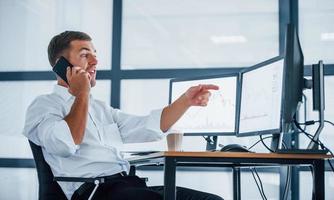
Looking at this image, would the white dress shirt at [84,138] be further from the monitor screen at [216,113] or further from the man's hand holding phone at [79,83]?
the monitor screen at [216,113]

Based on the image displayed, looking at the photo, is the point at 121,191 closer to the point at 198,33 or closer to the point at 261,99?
the point at 261,99

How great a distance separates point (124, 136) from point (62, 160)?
0.56 metres

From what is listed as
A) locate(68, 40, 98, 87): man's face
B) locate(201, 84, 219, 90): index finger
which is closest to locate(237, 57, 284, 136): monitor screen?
locate(201, 84, 219, 90): index finger

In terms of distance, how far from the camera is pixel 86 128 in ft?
7.73

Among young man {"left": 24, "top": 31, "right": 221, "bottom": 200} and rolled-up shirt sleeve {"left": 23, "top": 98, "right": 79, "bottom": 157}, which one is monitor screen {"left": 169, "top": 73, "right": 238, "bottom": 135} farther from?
rolled-up shirt sleeve {"left": 23, "top": 98, "right": 79, "bottom": 157}

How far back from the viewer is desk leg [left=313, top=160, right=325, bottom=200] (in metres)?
1.94

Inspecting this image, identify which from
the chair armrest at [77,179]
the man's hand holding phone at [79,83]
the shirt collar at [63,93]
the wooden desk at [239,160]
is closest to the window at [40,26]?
the shirt collar at [63,93]

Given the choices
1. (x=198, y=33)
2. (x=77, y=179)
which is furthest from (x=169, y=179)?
(x=198, y=33)

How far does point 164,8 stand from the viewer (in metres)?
4.21

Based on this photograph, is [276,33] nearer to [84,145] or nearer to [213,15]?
[213,15]

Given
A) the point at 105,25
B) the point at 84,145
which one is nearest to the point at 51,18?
the point at 105,25

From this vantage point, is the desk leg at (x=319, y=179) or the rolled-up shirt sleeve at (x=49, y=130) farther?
the rolled-up shirt sleeve at (x=49, y=130)

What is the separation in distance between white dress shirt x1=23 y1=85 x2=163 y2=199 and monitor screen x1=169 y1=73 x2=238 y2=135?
1.24ft

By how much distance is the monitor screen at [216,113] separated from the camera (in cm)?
299
